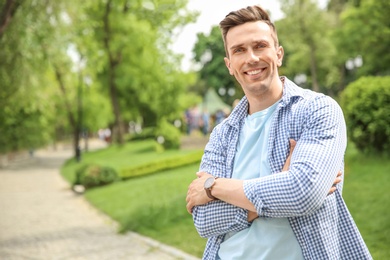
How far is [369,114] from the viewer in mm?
10305

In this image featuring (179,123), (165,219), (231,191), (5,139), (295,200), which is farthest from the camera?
(179,123)

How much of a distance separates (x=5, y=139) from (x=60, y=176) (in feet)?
34.2

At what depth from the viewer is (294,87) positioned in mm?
2148

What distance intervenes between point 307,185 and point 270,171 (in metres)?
0.21

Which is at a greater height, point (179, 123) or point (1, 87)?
point (1, 87)

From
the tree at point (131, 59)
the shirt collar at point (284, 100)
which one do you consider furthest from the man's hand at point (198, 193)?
the tree at point (131, 59)

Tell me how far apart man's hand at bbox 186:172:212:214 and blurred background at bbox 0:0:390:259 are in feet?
13.0

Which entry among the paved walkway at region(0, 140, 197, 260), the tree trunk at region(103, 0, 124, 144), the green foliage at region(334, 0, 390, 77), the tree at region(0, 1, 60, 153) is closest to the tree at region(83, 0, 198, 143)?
the tree trunk at region(103, 0, 124, 144)

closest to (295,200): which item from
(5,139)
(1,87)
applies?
(1,87)

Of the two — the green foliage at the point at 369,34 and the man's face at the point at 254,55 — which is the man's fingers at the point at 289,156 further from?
the green foliage at the point at 369,34

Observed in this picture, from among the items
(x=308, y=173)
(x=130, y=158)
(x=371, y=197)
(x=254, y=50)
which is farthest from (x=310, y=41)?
(x=308, y=173)

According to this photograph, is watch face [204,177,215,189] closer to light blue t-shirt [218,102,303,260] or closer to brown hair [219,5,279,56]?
light blue t-shirt [218,102,303,260]

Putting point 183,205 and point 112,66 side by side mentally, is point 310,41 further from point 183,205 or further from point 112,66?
point 183,205

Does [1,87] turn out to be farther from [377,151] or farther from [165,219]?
[377,151]
